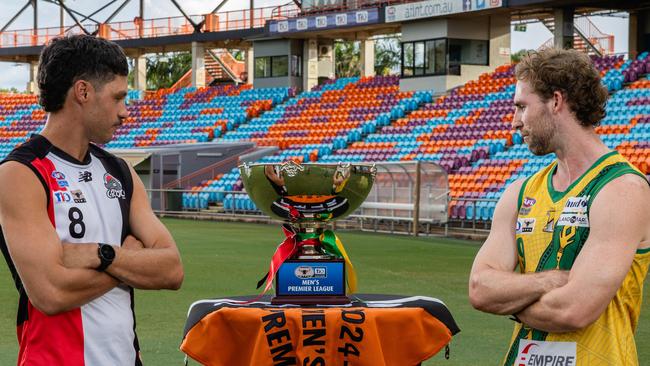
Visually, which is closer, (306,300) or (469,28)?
(306,300)

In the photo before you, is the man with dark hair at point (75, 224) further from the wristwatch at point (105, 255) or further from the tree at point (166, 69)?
the tree at point (166, 69)

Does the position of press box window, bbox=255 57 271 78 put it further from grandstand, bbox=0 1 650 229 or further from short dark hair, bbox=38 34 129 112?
short dark hair, bbox=38 34 129 112

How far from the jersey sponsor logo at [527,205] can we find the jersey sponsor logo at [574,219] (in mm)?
145

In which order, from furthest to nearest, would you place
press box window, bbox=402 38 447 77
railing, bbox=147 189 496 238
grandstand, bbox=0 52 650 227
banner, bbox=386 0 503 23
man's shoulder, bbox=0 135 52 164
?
press box window, bbox=402 38 447 77
banner, bbox=386 0 503 23
grandstand, bbox=0 52 650 227
railing, bbox=147 189 496 238
man's shoulder, bbox=0 135 52 164

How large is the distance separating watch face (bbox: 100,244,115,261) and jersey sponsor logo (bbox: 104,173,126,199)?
179 millimetres

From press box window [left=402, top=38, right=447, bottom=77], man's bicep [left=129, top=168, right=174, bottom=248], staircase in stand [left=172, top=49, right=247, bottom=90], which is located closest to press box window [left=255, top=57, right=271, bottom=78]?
press box window [left=402, top=38, right=447, bottom=77]

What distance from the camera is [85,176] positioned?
316cm

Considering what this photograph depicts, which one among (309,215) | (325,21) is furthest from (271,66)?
(309,215)

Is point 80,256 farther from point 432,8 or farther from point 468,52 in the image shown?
point 468,52

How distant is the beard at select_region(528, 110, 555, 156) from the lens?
3174 millimetres

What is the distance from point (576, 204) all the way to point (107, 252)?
143 cm

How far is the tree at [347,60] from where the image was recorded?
218 ft

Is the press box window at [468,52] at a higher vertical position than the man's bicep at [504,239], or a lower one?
higher

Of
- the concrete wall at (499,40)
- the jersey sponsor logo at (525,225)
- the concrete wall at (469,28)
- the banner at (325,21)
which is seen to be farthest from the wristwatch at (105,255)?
the banner at (325,21)
